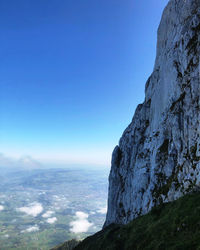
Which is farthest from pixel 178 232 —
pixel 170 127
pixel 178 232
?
pixel 170 127

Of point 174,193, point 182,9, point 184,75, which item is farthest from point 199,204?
point 182,9

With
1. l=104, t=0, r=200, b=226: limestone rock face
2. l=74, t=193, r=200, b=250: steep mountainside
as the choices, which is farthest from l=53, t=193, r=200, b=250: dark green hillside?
l=104, t=0, r=200, b=226: limestone rock face

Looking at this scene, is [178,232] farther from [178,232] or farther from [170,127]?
[170,127]

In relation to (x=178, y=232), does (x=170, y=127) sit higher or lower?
higher

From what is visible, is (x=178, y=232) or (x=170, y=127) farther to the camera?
(x=170, y=127)

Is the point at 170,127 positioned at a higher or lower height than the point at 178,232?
higher

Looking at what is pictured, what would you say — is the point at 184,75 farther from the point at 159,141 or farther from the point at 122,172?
the point at 122,172

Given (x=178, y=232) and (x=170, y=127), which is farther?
(x=170, y=127)

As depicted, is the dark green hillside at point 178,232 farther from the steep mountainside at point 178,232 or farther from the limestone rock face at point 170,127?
the limestone rock face at point 170,127

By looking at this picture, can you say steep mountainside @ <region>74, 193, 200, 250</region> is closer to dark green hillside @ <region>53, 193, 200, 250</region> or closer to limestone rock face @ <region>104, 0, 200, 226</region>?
dark green hillside @ <region>53, 193, 200, 250</region>
